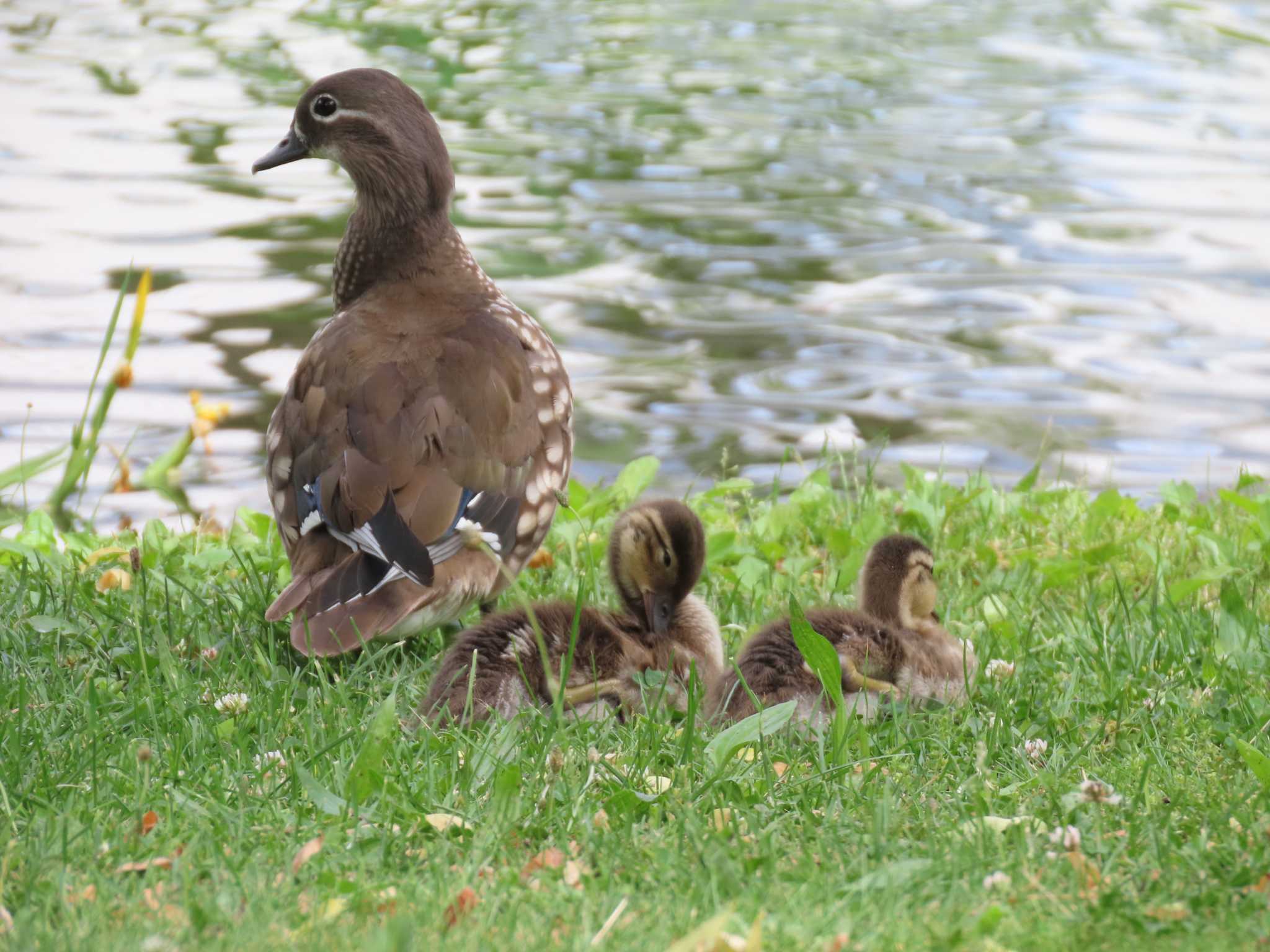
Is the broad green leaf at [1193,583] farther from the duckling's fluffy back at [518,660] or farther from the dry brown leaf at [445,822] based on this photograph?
the dry brown leaf at [445,822]

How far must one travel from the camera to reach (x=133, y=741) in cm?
403

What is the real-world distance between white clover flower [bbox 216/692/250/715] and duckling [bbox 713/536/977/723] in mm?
1251

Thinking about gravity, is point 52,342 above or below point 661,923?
below

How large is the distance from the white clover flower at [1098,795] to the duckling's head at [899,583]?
125 cm

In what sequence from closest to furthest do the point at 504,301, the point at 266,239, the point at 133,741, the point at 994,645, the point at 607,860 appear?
the point at 607,860
the point at 133,741
the point at 994,645
the point at 504,301
the point at 266,239

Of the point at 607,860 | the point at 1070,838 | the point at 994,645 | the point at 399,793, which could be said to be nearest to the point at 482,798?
the point at 399,793

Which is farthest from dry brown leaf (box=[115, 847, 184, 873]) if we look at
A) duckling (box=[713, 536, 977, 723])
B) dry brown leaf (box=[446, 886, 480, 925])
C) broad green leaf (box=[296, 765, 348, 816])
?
duckling (box=[713, 536, 977, 723])

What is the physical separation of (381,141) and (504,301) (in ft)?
2.53

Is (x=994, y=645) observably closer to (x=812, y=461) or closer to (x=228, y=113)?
(x=812, y=461)

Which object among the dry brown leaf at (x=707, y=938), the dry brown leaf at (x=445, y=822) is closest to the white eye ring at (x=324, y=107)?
the dry brown leaf at (x=445, y=822)

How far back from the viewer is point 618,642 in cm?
473

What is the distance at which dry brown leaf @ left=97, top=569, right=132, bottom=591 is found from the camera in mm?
5418

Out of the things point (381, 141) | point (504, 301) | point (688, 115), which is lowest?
point (688, 115)

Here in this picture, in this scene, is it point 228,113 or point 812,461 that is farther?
point 228,113
